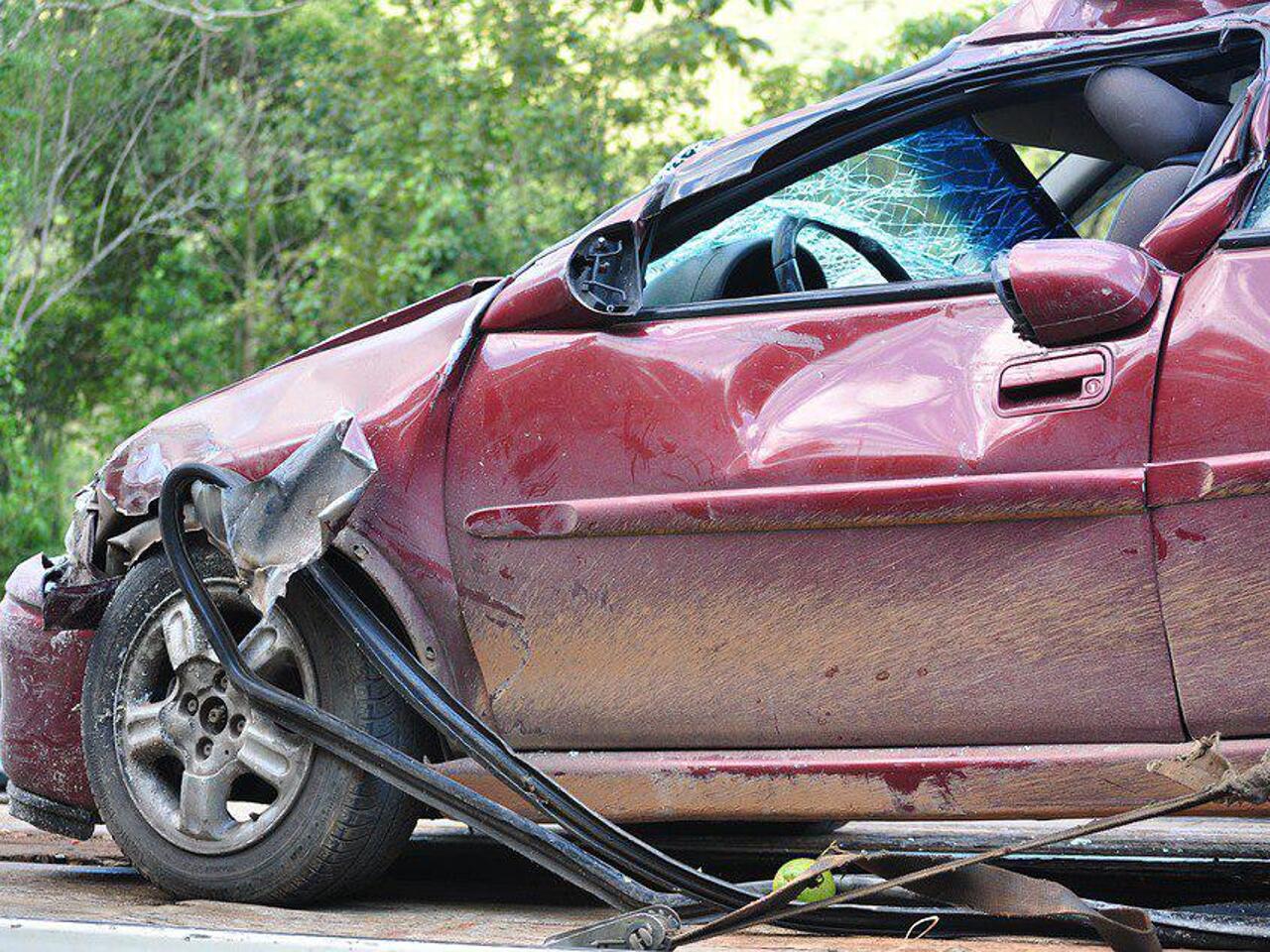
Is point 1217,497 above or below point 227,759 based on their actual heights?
above

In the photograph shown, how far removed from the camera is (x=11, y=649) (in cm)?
368

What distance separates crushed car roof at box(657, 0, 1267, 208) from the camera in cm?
313

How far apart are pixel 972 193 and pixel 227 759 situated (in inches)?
81.8

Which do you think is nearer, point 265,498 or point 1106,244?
point 1106,244

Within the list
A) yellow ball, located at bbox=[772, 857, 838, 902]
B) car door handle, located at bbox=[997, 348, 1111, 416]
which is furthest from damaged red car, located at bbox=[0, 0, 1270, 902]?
yellow ball, located at bbox=[772, 857, 838, 902]

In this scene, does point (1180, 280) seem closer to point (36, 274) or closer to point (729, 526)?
point (729, 526)

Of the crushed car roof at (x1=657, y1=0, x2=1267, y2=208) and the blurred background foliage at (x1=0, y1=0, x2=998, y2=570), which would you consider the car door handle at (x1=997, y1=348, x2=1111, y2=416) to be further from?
the blurred background foliage at (x1=0, y1=0, x2=998, y2=570)

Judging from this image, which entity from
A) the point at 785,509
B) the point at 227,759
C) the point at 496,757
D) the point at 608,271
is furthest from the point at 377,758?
the point at 608,271

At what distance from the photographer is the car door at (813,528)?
2627 mm

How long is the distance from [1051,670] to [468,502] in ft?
3.81

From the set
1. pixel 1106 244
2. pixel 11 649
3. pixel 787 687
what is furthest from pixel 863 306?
pixel 11 649

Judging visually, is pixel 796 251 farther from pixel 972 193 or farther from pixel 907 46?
pixel 907 46

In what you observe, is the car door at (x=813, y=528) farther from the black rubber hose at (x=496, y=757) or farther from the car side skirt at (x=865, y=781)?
the black rubber hose at (x=496, y=757)

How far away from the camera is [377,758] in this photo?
2.99m
